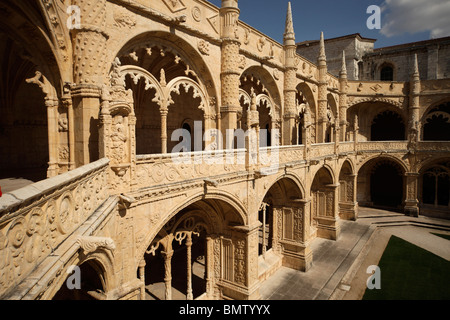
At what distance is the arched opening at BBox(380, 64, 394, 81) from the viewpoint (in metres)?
27.8

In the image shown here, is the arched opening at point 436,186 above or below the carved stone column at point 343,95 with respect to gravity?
below

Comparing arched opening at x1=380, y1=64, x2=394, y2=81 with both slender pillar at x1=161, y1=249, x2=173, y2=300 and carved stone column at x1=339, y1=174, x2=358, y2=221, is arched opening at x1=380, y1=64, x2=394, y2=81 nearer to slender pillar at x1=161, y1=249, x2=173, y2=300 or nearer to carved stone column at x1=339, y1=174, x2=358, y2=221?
carved stone column at x1=339, y1=174, x2=358, y2=221

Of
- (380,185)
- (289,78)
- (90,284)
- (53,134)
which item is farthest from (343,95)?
(90,284)

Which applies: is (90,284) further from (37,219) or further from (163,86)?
(163,86)

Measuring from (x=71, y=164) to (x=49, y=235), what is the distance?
461 centimetres

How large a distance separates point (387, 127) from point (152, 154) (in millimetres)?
26656

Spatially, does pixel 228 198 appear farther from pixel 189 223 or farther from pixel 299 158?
pixel 299 158

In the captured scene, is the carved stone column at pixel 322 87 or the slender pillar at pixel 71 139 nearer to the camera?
the slender pillar at pixel 71 139

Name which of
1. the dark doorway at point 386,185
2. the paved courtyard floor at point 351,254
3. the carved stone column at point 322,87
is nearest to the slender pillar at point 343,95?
the carved stone column at point 322,87

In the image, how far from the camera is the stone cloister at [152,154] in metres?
3.23

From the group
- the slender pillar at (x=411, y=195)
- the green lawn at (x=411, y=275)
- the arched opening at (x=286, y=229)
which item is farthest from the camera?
the slender pillar at (x=411, y=195)

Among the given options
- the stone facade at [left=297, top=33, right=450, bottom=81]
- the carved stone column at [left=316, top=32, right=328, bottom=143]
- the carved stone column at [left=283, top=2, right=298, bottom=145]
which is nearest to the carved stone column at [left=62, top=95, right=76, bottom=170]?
the carved stone column at [left=283, top=2, right=298, bottom=145]

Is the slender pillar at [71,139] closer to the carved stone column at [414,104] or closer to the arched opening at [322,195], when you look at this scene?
the arched opening at [322,195]

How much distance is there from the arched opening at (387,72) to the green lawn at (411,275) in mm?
18122
